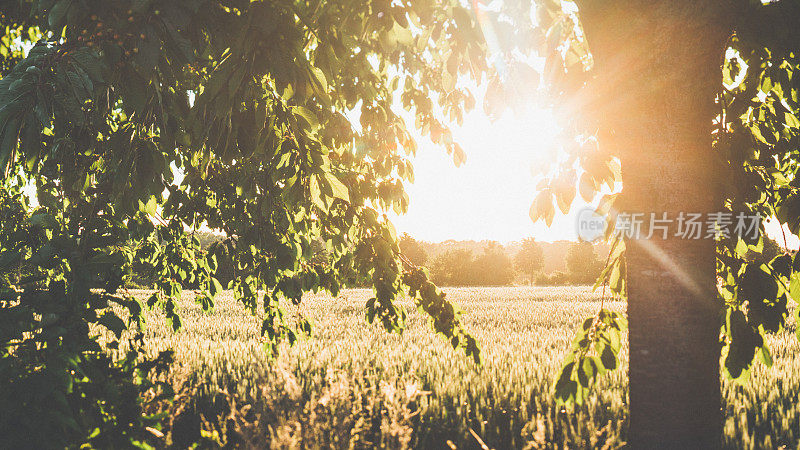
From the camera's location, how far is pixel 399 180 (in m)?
3.84

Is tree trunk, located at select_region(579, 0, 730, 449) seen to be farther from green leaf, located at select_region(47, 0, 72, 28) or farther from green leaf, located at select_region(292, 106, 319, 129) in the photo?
green leaf, located at select_region(47, 0, 72, 28)

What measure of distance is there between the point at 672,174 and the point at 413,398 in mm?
1870

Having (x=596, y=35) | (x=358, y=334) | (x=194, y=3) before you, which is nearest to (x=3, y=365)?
(x=194, y=3)

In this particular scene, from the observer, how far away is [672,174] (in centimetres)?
213

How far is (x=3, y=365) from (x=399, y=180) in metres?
2.83

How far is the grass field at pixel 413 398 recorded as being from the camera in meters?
2.69

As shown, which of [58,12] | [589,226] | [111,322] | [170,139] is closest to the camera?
[58,12]

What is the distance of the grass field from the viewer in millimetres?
2689

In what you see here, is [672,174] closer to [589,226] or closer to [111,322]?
[589,226]

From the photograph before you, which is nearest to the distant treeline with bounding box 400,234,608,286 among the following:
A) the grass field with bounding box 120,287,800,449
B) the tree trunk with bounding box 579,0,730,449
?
the grass field with bounding box 120,287,800,449

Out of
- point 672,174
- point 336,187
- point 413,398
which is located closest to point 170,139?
point 336,187

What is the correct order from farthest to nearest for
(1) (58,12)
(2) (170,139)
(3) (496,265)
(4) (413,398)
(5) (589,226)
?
(3) (496,265) → (5) (589,226) → (4) (413,398) → (2) (170,139) → (1) (58,12)

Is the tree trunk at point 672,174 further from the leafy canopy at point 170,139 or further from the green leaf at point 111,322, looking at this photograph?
the green leaf at point 111,322

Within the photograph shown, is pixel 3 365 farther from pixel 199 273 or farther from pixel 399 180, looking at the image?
pixel 199 273
